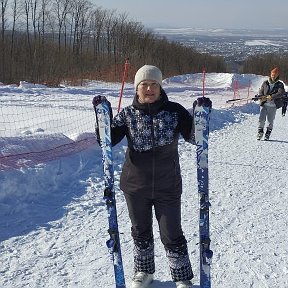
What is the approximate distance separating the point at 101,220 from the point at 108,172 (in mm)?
1770

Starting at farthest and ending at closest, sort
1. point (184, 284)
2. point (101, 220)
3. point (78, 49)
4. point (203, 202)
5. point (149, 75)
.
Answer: point (78, 49), point (101, 220), point (184, 284), point (203, 202), point (149, 75)

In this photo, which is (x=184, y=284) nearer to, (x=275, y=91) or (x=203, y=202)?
(x=203, y=202)

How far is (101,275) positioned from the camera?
355 centimetres

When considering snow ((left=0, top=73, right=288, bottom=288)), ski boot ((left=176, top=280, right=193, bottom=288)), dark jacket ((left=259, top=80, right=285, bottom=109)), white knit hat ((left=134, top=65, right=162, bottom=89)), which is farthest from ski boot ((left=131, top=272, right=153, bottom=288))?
dark jacket ((left=259, top=80, right=285, bottom=109))

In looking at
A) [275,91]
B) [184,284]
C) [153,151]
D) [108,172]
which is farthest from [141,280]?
[275,91]

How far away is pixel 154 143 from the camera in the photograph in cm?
299

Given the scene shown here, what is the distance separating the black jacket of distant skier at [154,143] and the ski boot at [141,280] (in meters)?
0.73

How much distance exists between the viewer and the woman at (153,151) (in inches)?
117

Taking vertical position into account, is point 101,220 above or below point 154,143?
below

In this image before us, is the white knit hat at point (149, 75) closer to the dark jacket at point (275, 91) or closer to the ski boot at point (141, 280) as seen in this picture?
the ski boot at point (141, 280)

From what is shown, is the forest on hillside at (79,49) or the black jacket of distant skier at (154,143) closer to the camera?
the black jacket of distant skier at (154,143)

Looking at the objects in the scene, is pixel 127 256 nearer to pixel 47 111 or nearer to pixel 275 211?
pixel 275 211

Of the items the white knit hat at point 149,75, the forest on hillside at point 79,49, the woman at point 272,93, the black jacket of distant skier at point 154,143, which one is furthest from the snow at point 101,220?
the forest on hillside at point 79,49

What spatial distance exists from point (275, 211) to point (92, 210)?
91.3 inches
